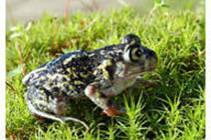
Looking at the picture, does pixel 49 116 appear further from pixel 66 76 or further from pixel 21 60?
pixel 21 60

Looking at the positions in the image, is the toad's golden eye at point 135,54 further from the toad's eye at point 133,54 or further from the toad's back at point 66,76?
the toad's back at point 66,76

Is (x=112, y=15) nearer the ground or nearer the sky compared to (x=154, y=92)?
nearer the sky

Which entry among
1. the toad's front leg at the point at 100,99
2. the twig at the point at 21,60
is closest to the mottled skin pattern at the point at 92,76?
the toad's front leg at the point at 100,99

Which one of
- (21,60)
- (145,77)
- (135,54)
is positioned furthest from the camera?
(21,60)

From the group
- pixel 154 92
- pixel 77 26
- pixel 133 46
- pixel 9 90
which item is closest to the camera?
pixel 133 46

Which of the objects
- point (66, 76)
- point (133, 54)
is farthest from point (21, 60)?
point (133, 54)

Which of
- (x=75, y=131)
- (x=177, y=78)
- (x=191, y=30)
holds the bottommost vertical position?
(x=75, y=131)
